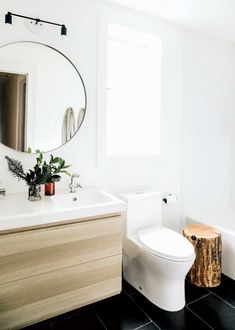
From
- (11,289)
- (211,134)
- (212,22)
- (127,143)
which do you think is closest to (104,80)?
(127,143)

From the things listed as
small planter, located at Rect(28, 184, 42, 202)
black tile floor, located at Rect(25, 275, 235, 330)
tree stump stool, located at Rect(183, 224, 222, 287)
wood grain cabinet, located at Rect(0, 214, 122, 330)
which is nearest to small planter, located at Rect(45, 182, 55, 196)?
small planter, located at Rect(28, 184, 42, 202)

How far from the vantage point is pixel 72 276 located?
170cm

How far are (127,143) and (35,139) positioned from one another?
102 centimetres

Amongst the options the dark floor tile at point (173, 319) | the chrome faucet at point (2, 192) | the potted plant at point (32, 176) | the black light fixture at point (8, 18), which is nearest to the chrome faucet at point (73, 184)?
the potted plant at point (32, 176)

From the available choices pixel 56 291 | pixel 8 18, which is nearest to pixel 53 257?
pixel 56 291

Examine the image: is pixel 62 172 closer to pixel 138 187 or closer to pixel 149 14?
pixel 138 187

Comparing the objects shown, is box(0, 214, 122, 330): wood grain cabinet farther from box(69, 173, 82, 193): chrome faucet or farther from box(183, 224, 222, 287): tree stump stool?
box(183, 224, 222, 287): tree stump stool

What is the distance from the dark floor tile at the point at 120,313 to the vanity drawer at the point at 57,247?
1.44 feet

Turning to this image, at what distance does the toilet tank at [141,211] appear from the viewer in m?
2.18

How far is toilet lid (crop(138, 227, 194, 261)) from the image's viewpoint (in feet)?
5.85

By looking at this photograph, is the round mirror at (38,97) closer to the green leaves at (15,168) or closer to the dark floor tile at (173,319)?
the green leaves at (15,168)

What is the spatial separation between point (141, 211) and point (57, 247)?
87 cm

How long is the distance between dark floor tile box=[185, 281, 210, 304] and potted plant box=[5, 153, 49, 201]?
→ 4.66ft

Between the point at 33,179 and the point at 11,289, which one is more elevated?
the point at 33,179
